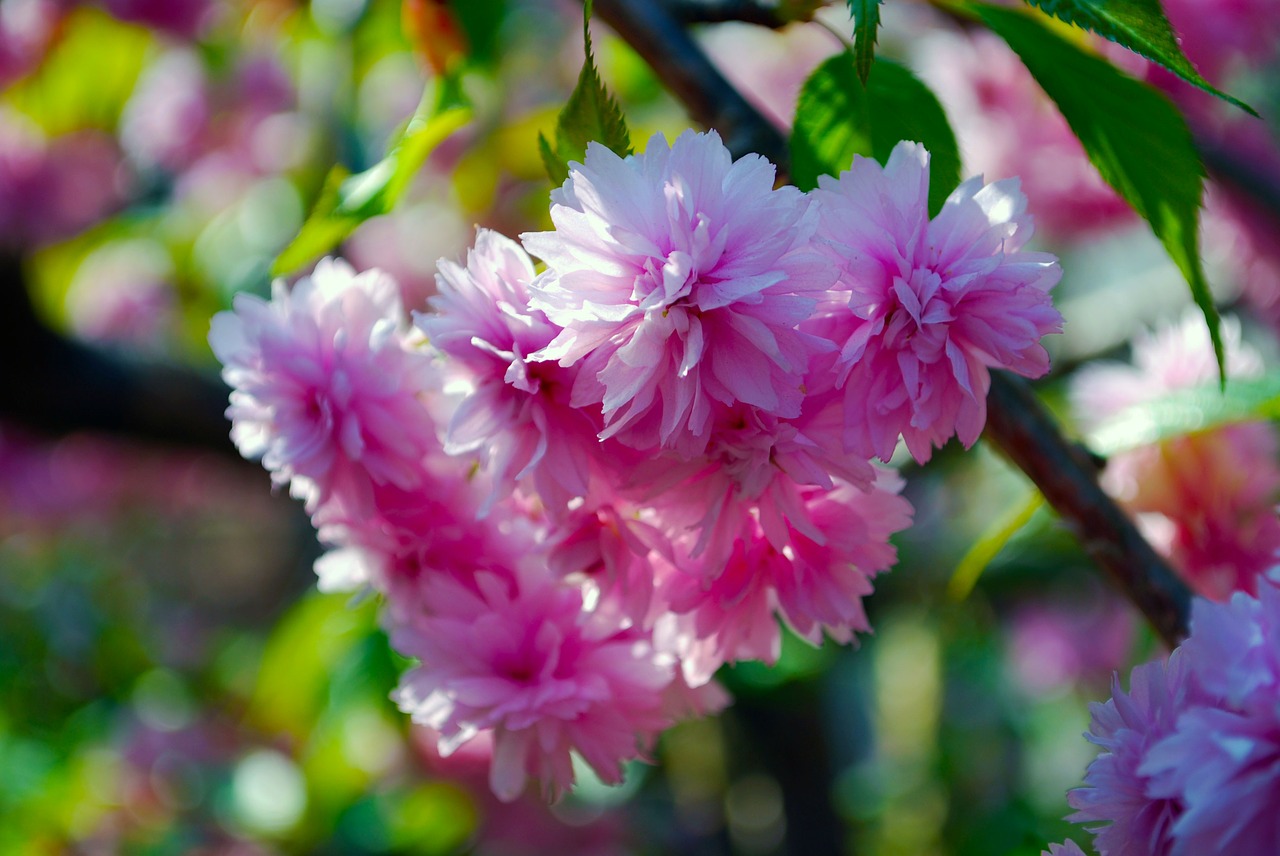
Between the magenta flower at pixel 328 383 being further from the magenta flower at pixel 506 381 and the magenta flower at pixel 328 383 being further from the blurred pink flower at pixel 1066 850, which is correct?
the blurred pink flower at pixel 1066 850

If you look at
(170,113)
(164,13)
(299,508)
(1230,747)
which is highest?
(1230,747)

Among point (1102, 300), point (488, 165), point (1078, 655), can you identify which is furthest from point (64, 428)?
point (1078, 655)

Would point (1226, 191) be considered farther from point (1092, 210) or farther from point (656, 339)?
point (656, 339)

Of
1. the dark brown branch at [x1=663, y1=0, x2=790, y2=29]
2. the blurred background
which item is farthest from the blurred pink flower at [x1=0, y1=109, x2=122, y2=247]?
the dark brown branch at [x1=663, y1=0, x2=790, y2=29]

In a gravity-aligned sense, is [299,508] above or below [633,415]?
below

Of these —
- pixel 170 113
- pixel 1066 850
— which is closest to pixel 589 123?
pixel 1066 850

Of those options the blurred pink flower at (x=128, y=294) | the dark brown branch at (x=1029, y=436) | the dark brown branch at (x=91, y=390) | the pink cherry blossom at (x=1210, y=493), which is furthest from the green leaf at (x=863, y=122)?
the blurred pink flower at (x=128, y=294)

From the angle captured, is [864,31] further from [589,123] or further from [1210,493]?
[1210,493]
